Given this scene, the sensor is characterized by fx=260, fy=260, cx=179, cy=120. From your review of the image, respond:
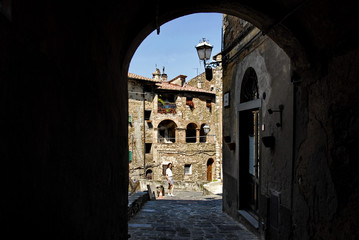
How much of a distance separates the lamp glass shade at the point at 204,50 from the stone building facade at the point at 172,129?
15.8 m

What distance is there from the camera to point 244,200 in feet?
20.1

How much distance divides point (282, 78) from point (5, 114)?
3822mm

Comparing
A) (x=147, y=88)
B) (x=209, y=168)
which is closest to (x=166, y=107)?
(x=147, y=88)

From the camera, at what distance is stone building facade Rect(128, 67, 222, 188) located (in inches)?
906

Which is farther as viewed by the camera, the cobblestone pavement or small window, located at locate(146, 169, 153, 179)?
small window, located at locate(146, 169, 153, 179)

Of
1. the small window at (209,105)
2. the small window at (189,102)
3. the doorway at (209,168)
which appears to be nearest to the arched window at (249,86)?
the small window at (189,102)

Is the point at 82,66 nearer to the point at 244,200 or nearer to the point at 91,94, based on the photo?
the point at 91,94

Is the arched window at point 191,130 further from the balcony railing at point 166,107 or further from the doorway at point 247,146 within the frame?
the doorway at point 247,146

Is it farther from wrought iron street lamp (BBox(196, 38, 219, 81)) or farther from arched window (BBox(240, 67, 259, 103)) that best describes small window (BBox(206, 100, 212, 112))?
arched window (BBox(240, 67, 259, 103))

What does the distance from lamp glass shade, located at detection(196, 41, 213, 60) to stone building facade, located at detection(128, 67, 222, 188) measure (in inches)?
621

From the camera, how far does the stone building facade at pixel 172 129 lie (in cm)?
2302

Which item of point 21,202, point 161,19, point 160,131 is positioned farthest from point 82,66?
point 160,131

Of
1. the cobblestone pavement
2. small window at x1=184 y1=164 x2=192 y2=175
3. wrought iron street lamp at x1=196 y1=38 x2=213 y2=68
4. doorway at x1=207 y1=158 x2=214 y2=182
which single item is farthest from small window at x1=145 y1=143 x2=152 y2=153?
wrought iron street lamp at x1=196 y1=38 x2=213 y2=68

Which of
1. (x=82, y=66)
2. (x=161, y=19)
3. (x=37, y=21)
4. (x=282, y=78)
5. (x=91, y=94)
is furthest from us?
(x=282, y=78)
